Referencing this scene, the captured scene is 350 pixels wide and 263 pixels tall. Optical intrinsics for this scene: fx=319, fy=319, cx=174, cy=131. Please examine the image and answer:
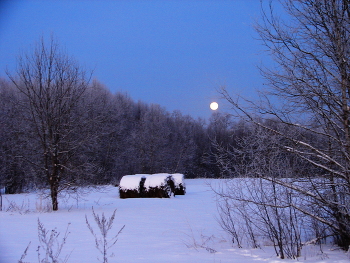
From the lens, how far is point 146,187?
1659 centimetres

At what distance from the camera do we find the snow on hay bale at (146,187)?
1628 cm

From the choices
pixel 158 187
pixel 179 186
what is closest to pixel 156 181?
pixel 158 187

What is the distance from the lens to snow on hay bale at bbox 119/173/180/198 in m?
16.3

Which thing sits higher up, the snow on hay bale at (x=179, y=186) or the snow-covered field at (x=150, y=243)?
the snow on hay bale at (x=179, y=186)

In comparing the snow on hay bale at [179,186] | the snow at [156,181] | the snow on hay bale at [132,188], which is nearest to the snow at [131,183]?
the snow on hay bale at [132,188]

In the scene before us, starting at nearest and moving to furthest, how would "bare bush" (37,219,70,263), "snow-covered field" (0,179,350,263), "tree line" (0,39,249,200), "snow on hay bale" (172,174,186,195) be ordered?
"bare bush" (37,219,70,263) < "snow-covered field" (0,179,350,263) < "tree line" (0,39,249,200) < "snow on hay bale" (172,174,186,195)

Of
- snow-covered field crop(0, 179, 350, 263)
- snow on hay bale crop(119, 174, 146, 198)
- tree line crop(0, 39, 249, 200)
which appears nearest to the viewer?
snow-covered field crop(0, 179, 350, 263)

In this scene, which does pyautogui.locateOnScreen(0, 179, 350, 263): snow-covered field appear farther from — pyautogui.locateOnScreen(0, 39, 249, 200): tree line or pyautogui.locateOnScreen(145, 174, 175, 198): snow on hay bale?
pyautogui.locateOnScreen(145, 174, 175, 198): snow on hay bale

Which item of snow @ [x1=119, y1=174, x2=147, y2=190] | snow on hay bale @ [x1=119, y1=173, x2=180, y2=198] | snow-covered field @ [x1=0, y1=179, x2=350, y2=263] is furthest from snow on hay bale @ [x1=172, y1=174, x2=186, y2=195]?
snow-covered field @ [x1=0, y1=179, x2=350, y2=263]

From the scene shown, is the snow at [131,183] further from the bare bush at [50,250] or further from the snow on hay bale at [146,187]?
the bare bush at [50,250]

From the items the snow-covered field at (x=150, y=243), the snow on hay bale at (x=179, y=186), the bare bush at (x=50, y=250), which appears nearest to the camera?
the bare bush at (x=50, y=250)

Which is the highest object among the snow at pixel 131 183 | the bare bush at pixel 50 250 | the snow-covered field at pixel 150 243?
the snow at pixel 131 183

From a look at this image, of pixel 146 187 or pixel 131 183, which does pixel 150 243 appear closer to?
pixel 146 187

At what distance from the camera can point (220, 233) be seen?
7.51 metres
